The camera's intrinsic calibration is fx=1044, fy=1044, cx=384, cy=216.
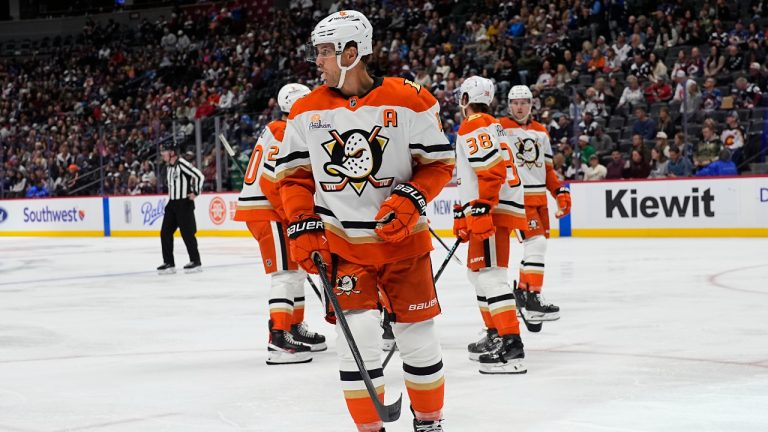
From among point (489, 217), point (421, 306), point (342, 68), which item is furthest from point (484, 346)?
point (342, 68)

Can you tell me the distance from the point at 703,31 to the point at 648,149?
2.99 metres

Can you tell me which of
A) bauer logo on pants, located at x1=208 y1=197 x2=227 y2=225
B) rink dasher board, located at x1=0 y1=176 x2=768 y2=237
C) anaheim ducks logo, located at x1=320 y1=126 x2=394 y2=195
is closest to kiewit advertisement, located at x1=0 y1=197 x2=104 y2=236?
bauer logo on pants, located at x1=208 y1=197 x2=227 y2=225

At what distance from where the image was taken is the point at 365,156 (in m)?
3.35

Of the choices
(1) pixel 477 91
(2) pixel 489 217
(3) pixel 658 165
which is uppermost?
(1) pixel 477 91

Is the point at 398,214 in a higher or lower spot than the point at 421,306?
higher

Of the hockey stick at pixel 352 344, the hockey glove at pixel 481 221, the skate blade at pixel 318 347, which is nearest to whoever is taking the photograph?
the hockey stick at pixel 352 344

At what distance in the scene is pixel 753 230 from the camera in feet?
46.3

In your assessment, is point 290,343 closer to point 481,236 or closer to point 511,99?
point 481,236

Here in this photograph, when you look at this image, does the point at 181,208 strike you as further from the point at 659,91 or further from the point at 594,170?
the point at 659,91

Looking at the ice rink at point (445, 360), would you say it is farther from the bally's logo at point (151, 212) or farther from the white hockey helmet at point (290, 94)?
the bally's logo at point (151, 212)

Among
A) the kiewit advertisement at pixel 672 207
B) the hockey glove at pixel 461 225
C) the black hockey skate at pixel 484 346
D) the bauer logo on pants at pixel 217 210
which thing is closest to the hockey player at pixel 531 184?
the black hockey skate at pixel 484 346

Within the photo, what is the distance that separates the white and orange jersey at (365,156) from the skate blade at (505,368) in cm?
160

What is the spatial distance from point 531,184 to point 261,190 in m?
1.78

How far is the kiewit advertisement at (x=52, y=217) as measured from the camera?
839 inches
